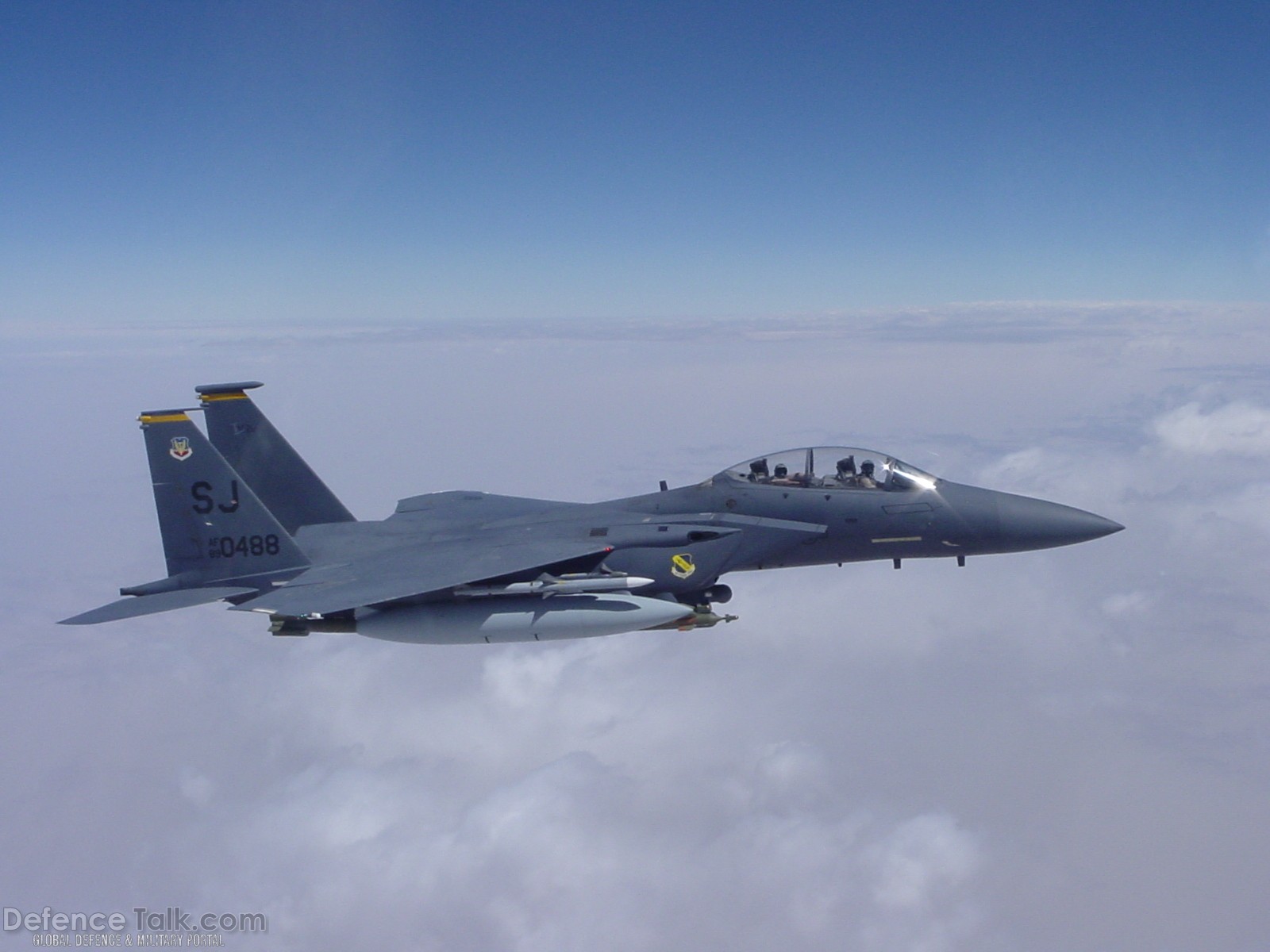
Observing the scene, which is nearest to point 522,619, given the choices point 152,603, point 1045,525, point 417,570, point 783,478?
point 417,570

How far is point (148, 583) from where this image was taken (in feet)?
46.9

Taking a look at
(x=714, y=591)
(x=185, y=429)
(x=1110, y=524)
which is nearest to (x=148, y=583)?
(x=185, y=429)

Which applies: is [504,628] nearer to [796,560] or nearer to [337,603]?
[337,603]

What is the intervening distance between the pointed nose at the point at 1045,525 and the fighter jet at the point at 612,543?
0.09ft

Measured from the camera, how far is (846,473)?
1416 cm

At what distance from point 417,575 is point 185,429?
4745mm

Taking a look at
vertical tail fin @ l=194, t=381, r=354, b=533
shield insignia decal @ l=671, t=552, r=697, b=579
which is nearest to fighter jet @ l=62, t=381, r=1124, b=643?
shield insignia decal @ l=671, t=552, r=697, b=579

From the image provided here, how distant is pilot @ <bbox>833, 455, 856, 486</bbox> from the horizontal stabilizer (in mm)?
10239

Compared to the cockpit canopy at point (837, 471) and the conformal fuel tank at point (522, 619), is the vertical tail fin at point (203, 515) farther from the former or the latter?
the cockpit canopy at point (837, 471)

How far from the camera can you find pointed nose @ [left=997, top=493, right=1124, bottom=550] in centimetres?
1362

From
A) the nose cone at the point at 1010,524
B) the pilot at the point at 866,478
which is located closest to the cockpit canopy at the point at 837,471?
the pilot at the point at 866,478

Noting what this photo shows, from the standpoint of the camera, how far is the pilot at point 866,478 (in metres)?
14.0

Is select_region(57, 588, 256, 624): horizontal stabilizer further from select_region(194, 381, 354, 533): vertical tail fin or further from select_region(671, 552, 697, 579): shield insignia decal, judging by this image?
select_region(671, 552, 697, 579): shield insignia decal

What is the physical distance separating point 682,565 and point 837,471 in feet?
10.2
